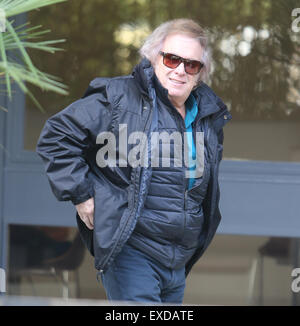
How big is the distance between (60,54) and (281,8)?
1.39m

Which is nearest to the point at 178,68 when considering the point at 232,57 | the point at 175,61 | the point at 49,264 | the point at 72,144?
the point at 175,61

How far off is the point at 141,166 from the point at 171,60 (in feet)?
1.37

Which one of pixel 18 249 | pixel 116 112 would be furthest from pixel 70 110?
pixel 18 249

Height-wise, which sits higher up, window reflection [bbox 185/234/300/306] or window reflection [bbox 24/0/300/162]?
window reflection [bbox 24/0/300/162]

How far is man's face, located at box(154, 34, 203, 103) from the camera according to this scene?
2516 mm

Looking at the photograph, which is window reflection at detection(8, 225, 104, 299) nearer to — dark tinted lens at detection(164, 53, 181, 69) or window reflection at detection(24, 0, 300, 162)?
window reflection at detection(24, 0, 300, 162)
